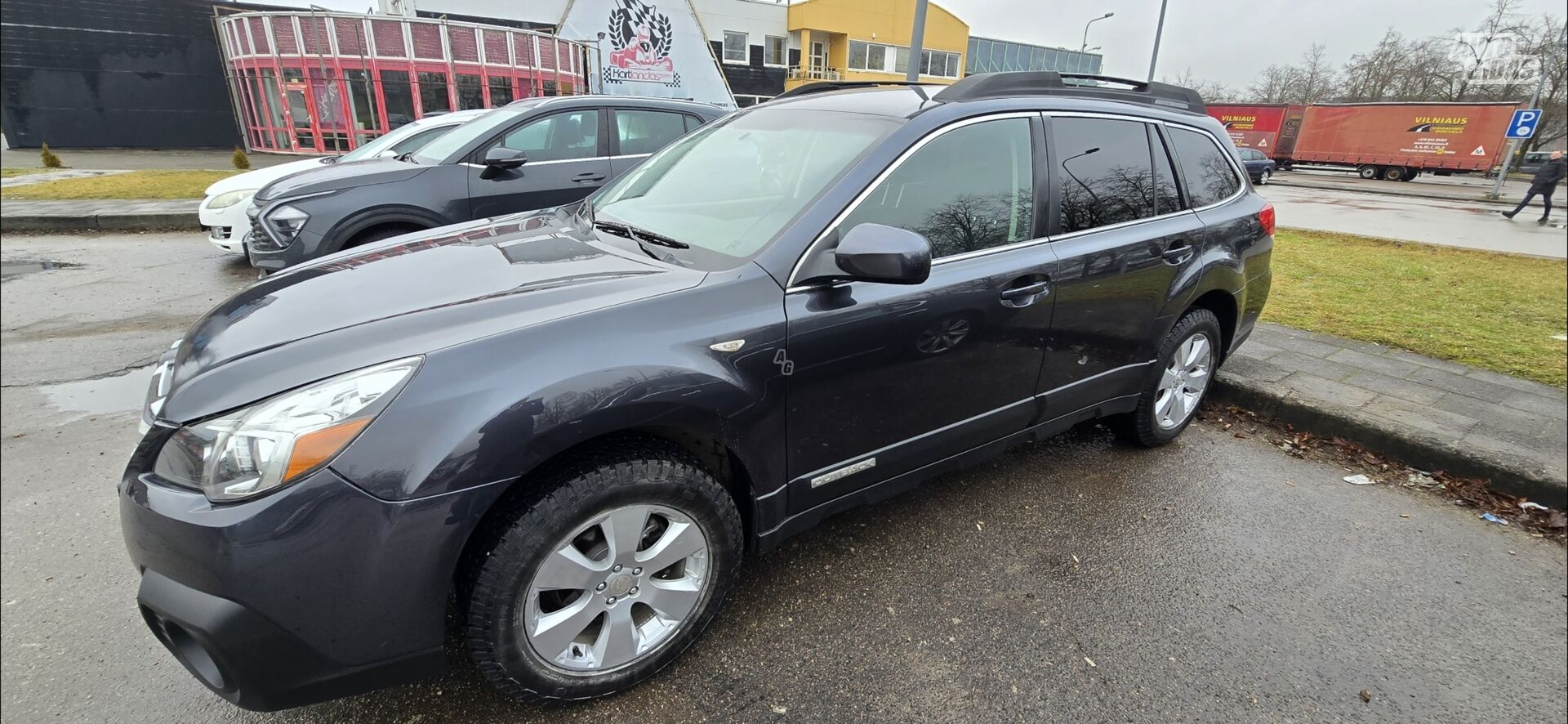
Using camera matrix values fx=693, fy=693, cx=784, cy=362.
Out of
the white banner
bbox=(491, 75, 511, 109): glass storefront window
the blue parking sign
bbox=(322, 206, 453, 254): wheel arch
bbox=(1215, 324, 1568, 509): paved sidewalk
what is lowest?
bbox=(1215, 324, 1568, 509): paved sidewalk

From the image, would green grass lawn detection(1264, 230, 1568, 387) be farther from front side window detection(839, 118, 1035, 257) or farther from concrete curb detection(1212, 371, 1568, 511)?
front side window detection(839, 118, 1035, 257)

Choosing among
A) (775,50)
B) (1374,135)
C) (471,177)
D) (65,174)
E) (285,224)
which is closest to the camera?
(285,224)

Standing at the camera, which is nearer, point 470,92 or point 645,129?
point 645,129

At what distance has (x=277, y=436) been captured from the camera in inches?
58.3

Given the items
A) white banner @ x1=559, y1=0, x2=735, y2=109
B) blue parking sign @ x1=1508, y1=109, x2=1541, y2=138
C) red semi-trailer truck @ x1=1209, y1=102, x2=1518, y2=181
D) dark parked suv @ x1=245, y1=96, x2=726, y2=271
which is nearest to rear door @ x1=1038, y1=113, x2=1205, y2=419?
blue parking sign @ x1=1508, y1=109, x2=1541, y2=138

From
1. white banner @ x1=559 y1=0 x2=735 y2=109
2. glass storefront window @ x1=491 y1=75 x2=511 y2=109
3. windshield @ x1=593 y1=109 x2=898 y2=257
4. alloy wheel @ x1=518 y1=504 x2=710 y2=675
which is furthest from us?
white banner @ x1=559 y1=0 x2=735 y2=109

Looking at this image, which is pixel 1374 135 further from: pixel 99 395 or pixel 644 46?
pixel 99 395

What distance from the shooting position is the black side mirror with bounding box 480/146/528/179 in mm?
5086

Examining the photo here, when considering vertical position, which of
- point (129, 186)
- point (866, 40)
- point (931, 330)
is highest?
point (866, 40)

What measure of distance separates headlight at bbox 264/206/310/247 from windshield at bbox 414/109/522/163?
3.46 feet

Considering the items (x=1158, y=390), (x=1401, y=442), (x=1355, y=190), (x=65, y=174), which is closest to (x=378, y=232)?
(x=1158, y=390)

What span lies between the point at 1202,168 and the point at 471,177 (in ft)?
16.3

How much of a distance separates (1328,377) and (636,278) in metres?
4.62

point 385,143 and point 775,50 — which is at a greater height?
point 775,50
